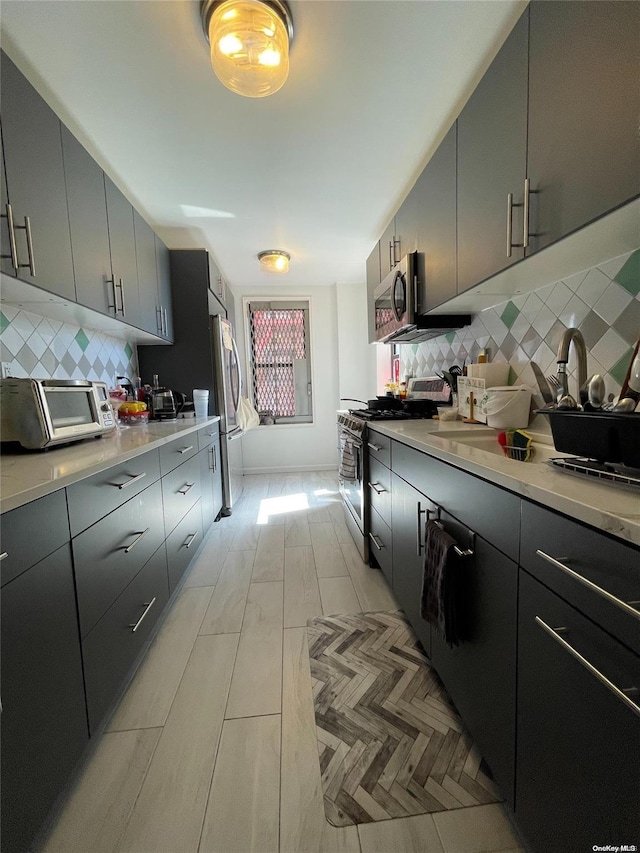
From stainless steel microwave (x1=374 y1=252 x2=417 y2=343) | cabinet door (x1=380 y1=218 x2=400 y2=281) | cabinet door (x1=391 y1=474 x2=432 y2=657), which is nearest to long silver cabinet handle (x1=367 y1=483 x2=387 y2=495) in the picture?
cabinet door (x1=391 y1=474 x2=432 y2=657)

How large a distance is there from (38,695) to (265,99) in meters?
2.26

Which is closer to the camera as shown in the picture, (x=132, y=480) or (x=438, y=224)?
(x=132, y=480)

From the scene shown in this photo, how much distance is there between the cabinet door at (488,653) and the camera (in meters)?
0.79

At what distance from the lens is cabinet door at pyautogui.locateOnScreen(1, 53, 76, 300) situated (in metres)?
1.18

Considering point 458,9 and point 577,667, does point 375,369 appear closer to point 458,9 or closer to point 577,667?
point 458,9

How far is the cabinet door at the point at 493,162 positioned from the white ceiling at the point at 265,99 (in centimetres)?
27

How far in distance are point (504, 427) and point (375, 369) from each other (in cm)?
265

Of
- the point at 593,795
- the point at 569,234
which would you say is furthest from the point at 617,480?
the point at 569,234

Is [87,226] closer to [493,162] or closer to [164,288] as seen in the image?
[164,288]

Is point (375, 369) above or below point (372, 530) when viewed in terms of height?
above

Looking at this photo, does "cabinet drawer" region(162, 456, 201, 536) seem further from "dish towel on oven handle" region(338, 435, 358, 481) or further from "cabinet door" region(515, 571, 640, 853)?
"cabinet door" region(515, 571, 640, 853)

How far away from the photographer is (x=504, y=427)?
1.58m

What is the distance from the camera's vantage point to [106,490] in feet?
3.74

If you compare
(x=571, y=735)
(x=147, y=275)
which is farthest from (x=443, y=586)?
(x=147, y=275)
